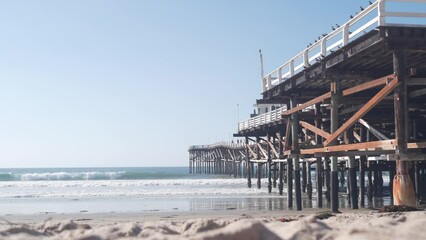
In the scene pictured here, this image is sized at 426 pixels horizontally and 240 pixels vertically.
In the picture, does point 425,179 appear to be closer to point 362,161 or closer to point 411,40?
point 362,161

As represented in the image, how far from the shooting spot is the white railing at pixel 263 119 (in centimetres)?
2983

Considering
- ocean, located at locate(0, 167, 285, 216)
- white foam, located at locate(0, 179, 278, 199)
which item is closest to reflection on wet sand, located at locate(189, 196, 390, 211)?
ocean, located at locate(0, 167, 285, 216)

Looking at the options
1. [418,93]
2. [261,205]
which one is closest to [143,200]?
[261,205]

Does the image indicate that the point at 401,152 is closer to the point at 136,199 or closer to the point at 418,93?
the point at 418,93

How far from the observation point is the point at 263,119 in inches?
1287

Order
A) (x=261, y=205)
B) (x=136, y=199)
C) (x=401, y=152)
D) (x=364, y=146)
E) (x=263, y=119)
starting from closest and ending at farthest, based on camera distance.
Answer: (x=401, y=152) < (x=364, y=146) < (x=261, y=205) < (x=136, y=199) < (x=263, y=119)

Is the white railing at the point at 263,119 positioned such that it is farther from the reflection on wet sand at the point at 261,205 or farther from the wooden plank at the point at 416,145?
the wooden plank at the point at 416,145

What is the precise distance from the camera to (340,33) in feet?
50.3

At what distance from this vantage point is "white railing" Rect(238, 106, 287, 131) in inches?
1174

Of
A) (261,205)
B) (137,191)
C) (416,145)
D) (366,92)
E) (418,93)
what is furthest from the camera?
(137,191)

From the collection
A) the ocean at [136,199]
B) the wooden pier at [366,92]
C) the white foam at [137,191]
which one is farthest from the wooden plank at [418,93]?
the white foam at [137,191]

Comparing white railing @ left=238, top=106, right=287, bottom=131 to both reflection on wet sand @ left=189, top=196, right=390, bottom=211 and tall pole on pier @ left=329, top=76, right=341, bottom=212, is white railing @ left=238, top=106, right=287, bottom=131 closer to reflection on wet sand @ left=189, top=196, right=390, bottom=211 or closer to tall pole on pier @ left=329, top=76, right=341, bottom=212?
reflection on wet sand @ left=189, top=196, right=390, bottom=211

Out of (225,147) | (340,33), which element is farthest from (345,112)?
(225,147)

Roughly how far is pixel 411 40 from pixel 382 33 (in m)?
0.80
